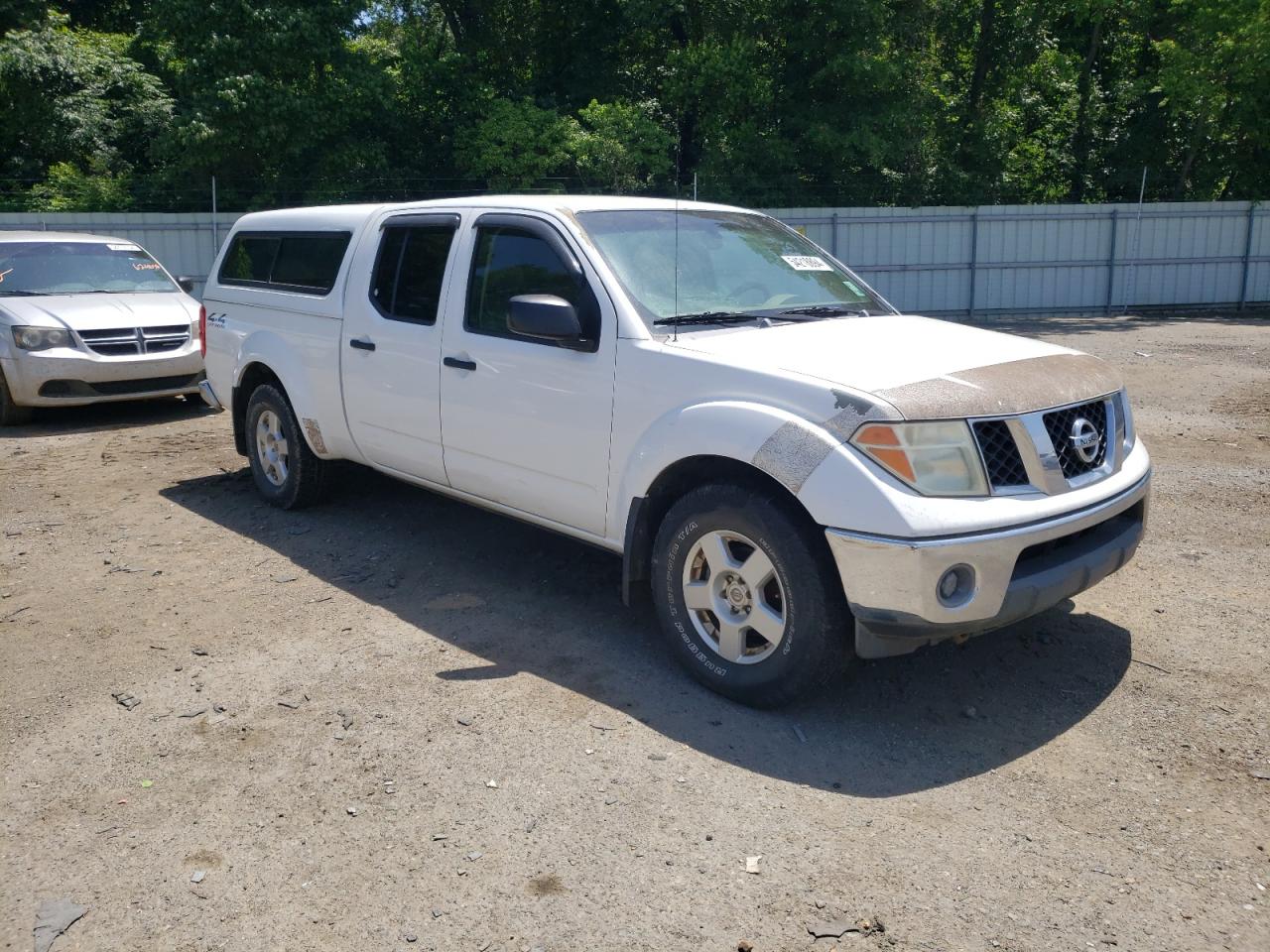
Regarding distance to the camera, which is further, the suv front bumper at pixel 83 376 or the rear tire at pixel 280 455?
the suv front bumper at pixel 83 376

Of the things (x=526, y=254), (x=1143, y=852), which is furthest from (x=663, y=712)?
(x=526, y=254)

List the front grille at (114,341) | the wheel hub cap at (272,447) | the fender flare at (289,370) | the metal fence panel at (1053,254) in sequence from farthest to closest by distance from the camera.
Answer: the metal fence panel at (1053,254)
the front grille at (114,341)
the wheel hub cap at (272,447)
the fender flare at (289,370)

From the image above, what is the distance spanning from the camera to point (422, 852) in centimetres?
348

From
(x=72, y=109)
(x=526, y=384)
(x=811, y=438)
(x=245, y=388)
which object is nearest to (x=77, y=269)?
(x=245, y=388)

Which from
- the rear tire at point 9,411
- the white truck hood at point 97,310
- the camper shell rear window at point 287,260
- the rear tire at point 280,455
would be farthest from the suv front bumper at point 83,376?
the rear tire at point 280,455

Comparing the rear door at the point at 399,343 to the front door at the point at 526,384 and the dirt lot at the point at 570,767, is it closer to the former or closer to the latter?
the front door at the point at 526,384

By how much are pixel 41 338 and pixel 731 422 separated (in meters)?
8.02

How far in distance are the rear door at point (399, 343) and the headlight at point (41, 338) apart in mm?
5036

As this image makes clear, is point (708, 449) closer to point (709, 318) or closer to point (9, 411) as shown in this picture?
point (709, 318)

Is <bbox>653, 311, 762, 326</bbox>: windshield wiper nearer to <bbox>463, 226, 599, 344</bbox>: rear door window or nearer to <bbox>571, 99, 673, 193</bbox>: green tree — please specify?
<bbox>463, 226, 599, 344</bbox>: rear door window

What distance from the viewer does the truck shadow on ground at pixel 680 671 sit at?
4094 mm

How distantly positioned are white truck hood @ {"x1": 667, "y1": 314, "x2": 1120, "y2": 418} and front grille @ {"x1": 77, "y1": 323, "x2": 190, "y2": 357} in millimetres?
7223

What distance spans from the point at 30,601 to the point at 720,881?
164 inches

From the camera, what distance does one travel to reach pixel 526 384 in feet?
17.0
